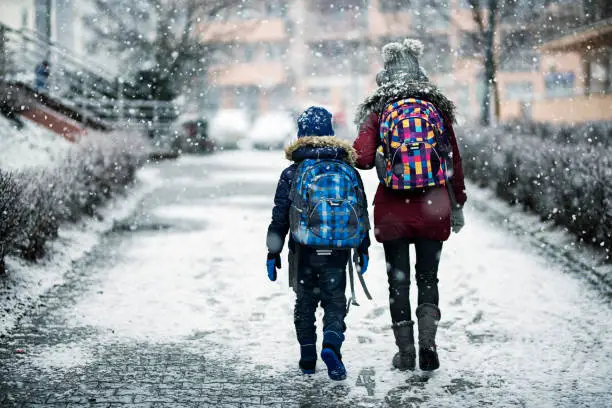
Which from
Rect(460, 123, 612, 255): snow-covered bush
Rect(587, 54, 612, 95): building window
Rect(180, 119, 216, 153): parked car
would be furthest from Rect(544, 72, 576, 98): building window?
Rect(460, 123, 612, 255): snow-covered bush

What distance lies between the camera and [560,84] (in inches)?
1368

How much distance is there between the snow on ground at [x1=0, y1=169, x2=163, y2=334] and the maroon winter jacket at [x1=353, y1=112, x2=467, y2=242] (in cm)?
281

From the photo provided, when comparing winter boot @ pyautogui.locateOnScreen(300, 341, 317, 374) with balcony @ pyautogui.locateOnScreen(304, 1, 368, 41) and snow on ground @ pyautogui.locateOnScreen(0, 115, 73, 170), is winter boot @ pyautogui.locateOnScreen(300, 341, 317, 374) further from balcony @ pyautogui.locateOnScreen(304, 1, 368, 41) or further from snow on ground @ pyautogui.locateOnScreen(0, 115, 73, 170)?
balcony @ pyautogui.locateOnScreen(304, 1, 368, 41)

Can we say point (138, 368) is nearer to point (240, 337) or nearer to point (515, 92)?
point (240, 337)

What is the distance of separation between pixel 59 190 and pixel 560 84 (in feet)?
91.9

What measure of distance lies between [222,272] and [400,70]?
13.3 ft

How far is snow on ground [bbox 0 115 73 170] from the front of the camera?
16.2 meters

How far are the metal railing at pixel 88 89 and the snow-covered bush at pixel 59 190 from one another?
869 centimetres

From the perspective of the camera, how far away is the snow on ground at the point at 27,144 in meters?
16.2

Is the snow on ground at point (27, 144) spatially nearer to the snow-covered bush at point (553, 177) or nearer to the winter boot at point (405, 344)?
the snow-covered bush at point (553, 177)

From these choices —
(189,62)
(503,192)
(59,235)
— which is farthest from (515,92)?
(59,235)

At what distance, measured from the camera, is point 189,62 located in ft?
110

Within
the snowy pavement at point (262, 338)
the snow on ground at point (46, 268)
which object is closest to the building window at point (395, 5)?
the snow on ground at point (46, 268)

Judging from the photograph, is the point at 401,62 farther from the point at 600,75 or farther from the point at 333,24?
the point at 333,24
